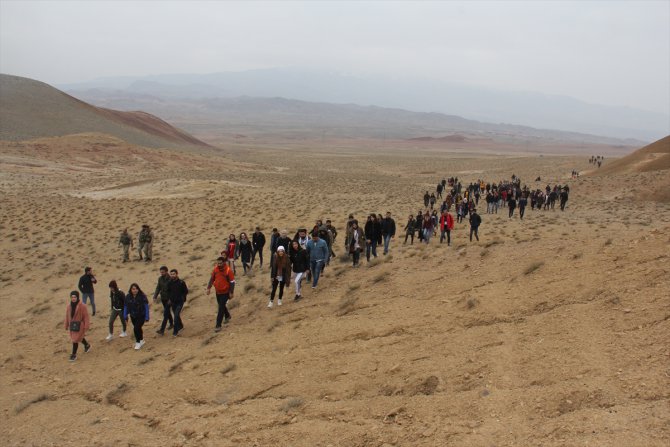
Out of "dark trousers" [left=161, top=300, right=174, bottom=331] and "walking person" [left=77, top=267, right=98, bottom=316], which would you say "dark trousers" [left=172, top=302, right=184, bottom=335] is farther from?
"walking person" [left=77, top=267, right=98, bottom=316]

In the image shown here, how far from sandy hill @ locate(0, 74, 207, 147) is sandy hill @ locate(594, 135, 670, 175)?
67.6m

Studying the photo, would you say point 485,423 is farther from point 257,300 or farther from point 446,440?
point 257,300

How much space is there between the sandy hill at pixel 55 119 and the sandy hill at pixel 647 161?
6762 cm

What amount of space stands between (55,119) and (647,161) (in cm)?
8170

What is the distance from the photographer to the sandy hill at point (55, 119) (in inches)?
3100

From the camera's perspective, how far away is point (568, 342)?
8.12 m

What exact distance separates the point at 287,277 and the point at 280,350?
2.55 m

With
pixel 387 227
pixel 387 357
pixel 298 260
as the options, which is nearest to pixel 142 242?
pixel 387 227

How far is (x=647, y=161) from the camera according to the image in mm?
45906

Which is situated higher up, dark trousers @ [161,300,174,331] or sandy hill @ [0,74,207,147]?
sandy hill @ [0,74,207,147]

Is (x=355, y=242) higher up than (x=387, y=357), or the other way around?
(x=355, y=242)

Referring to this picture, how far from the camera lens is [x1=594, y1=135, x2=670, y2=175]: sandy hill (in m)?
43.1

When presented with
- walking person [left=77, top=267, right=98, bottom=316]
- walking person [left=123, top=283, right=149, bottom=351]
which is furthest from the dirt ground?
walking person [left=77, top=267, right=98, bottom=316]

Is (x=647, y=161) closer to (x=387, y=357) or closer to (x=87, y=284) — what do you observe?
(x=387, y=357)
